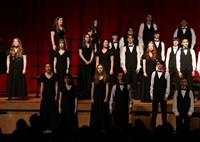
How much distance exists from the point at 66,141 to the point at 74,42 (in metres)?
7.98

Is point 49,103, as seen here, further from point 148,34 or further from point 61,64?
point 148,34

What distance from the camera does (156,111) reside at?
904 cm

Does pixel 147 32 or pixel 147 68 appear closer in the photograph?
pixel 147 68

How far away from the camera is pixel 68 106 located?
913cm

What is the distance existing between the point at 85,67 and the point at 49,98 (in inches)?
52.1

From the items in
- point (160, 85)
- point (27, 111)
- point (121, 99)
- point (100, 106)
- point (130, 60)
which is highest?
point (130, 60)

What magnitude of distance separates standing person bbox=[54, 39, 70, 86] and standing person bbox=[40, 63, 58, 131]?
69 cm

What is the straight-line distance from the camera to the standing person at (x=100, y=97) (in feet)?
30.1

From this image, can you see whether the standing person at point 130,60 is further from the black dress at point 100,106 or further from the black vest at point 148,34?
the black dress at point 100,106

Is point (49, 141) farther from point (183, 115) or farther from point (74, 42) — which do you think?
point (74, 42)

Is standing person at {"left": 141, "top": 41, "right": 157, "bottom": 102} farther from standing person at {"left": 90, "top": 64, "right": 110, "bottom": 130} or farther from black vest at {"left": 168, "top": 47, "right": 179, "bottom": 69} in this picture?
standing person at {"left": 90, "top": 64, "right": 110, "bottom": 130}

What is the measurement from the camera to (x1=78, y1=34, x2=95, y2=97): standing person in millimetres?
10242

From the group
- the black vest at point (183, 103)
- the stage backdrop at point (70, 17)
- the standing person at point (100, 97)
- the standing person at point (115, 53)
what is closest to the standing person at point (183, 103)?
the black vest at point (183, 103)

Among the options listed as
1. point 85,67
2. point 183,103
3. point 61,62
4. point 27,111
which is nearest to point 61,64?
point 61,62
